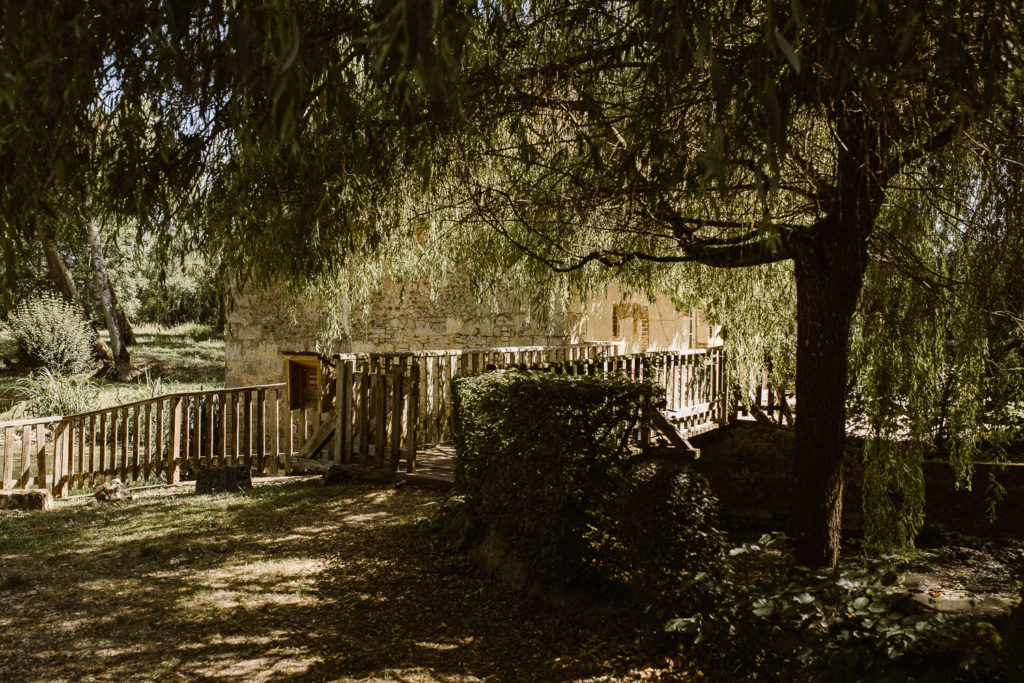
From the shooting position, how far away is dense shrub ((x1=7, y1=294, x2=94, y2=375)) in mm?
18234

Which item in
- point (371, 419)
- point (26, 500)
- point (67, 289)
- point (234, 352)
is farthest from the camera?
point (67, 289)

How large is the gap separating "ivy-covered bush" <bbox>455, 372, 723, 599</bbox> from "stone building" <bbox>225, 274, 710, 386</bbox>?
7.90m

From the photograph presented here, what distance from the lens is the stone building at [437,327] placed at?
13.3 metres

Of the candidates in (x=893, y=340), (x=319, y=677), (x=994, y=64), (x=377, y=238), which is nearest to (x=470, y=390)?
(x=377, y=238)

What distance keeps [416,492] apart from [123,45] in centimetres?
542

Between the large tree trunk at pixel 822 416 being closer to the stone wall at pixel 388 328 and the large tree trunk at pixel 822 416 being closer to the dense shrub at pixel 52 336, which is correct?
→ the stone wall at pixel 388 328

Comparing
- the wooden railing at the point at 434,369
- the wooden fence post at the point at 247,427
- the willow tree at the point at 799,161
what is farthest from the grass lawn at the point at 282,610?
the wooden fence post at the point at 247,427

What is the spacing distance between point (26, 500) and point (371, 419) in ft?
12.2

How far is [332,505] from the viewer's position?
702cm

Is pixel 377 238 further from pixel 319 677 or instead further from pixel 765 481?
pixel 765 481

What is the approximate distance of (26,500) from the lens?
7586 millimetres

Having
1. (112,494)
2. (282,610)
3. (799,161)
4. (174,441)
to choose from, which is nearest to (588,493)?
(282,610)

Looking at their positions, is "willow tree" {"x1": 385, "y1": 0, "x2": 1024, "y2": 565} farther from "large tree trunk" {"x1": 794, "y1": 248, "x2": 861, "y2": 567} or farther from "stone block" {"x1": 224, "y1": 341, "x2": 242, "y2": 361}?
"stone block" {"x1": 224, "y1": 341, "x2": 242, "y2": 361}

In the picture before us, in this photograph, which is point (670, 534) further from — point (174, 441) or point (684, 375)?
point (174, 441)
